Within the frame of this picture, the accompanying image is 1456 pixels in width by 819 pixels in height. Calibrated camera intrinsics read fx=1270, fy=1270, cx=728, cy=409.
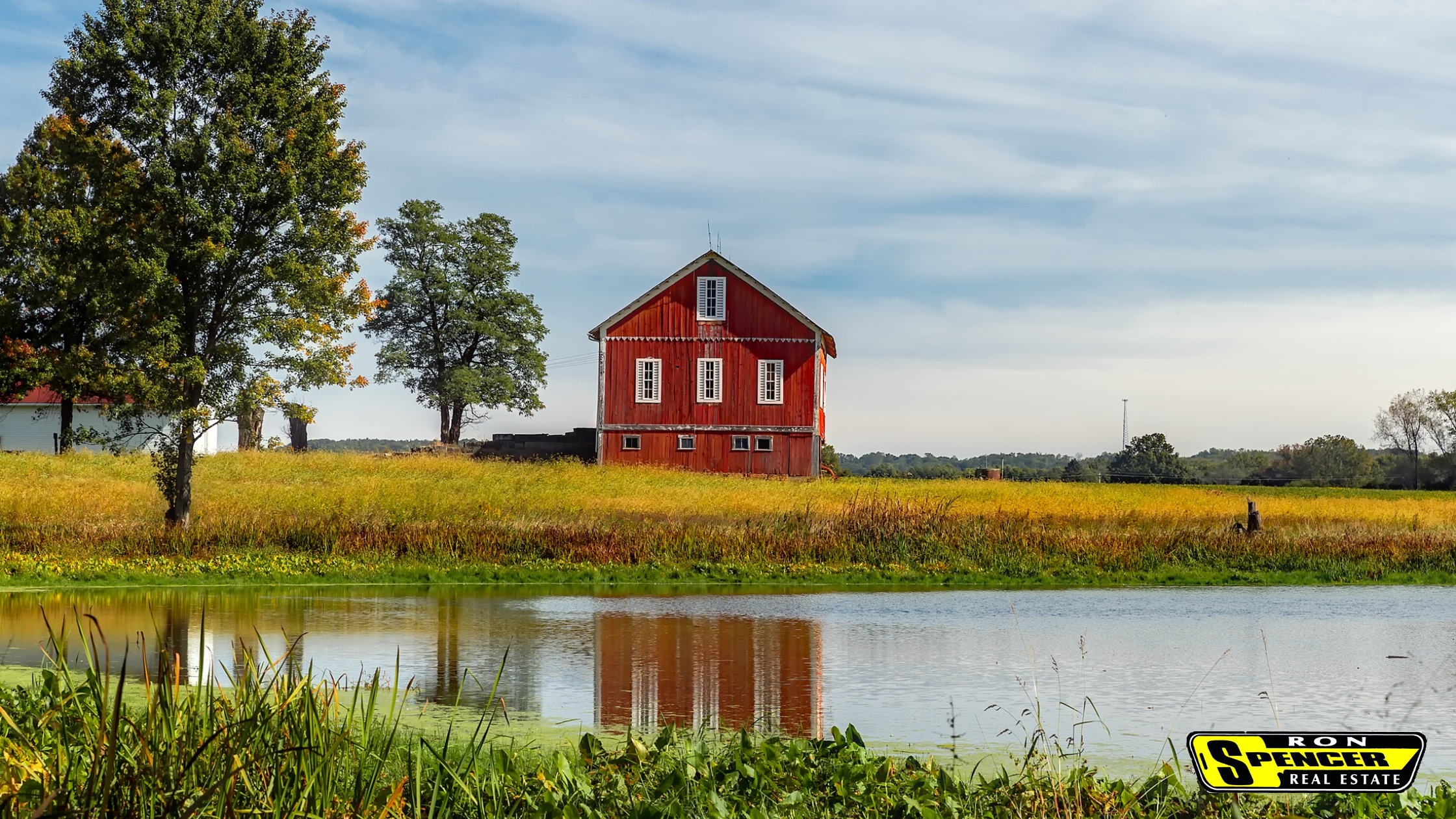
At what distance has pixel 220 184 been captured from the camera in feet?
85.7

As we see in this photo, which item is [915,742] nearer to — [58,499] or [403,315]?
[58,499]

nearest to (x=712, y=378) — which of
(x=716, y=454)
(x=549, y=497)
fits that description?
(x=716, y=454)

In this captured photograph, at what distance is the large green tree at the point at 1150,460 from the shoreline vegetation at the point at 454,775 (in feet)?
279

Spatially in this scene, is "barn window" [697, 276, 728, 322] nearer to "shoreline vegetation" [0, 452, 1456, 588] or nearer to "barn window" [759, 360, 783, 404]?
"barn window" [759, 360, 783, 404]

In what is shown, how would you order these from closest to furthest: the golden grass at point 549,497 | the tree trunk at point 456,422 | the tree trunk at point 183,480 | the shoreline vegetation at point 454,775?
the shoreline vegetation at point 454,775 < the tree trunk at point 183,480 < the golden grass at point 549,497 < the tree trunk at point 456,422

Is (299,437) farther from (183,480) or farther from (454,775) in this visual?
(454,775)

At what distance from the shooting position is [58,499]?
31.5 meters

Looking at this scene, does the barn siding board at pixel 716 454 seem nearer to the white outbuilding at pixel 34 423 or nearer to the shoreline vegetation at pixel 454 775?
the white outbuilding at pixel 34 423

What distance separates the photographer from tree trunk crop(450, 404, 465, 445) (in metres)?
66.6

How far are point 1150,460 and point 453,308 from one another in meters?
54.2

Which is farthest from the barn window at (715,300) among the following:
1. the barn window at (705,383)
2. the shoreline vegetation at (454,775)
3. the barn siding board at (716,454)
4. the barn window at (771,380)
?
the shoreline vegetation at (454,775)

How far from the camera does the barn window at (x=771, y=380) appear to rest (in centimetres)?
5250

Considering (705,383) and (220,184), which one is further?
(705,383)

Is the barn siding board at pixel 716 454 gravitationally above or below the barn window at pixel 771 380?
below
